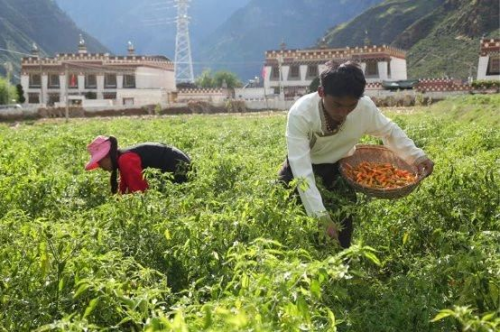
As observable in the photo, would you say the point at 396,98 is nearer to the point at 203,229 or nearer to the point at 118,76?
the point at 118,76

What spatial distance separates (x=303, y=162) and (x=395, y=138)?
0.85 metres

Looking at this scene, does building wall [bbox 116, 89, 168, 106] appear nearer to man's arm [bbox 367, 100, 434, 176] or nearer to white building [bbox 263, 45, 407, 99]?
white building [bbox 263, 45, 407, 99]

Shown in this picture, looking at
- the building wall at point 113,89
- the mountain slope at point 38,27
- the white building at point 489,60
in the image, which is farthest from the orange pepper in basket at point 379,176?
the mountain slope at point 38,27

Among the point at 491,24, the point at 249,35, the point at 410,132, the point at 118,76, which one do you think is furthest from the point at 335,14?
the point at 410,132

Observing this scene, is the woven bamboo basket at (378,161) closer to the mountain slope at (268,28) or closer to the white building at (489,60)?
the white building at (489,60)

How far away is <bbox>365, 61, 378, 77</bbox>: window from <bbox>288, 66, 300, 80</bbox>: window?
5148 mm

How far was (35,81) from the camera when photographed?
168 ft

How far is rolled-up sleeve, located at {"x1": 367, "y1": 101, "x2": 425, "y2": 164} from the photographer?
161 inches

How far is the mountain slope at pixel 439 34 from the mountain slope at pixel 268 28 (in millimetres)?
56716

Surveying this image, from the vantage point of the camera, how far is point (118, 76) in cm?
4959

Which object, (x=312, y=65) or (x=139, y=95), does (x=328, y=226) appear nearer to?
(x=312, y=65)

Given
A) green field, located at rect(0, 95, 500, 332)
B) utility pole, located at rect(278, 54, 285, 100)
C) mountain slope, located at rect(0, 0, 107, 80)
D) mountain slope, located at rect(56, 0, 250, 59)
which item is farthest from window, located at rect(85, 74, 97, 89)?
mountain slope, located at rect(56, 0, 250, 59)

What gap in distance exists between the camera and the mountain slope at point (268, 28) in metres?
149

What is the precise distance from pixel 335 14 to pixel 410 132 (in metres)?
149
